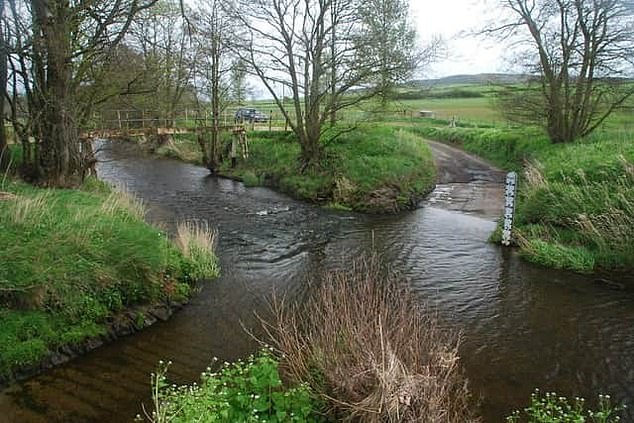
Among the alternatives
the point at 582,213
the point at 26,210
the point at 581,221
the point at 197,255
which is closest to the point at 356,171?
the point at 582,213

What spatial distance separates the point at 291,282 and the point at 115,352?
12.9ft

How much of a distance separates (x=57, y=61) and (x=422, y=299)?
10.8 meters

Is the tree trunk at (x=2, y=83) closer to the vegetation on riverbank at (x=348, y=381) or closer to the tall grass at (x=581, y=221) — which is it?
the vegetation on riverbank at (x=348, y=381)

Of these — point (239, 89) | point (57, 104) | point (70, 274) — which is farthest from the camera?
point (239, 89)

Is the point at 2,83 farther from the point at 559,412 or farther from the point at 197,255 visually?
the point at 559,412

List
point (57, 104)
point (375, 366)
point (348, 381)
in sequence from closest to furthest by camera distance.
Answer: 1. point (375, 366)
2. point (348, 381)
3. point (57, 104)

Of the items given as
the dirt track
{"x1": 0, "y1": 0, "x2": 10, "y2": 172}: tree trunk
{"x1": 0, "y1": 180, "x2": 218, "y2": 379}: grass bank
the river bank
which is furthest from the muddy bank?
the dirt track

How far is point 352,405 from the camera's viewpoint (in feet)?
13.4

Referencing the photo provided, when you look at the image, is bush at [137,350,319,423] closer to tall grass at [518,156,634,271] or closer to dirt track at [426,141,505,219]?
tall grass at [518,156,634,271]

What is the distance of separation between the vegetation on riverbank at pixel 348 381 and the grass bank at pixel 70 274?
295cm

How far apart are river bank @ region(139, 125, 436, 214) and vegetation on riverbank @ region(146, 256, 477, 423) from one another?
12385 mm

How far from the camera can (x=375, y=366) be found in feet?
13.3

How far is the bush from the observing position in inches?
156

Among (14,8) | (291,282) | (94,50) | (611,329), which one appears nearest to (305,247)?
(291,282)
